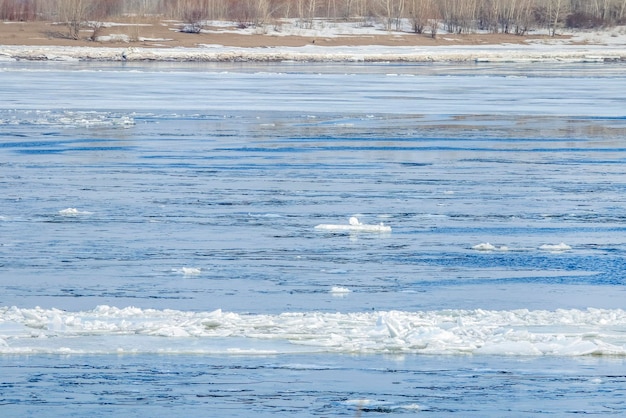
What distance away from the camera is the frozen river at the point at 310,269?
5145 millimetres

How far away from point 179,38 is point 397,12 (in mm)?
22016

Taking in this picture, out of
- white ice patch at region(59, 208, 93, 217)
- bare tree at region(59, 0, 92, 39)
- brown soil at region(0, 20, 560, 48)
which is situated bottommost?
brown soil at region(0, 20, 560, 48)

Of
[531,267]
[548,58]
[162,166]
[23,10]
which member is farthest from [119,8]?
[531,267]

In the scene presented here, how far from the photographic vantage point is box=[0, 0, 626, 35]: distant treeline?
68.8 meters

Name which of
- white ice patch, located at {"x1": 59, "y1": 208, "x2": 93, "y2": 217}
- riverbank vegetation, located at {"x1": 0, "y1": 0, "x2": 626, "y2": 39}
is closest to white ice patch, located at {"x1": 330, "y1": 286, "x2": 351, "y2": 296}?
white ice patch, located at {"x1": 59, "y1": 208, "x2": 93, "y2": 217}

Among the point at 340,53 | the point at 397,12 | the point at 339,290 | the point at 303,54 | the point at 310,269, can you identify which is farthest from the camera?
the point at 397,12

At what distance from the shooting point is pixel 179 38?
59094mm

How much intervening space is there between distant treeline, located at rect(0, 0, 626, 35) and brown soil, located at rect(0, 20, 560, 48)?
6.12ft

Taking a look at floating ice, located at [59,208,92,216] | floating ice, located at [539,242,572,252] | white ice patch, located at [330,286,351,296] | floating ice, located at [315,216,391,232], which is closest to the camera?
white ice patch, located at [330,286,351,296]

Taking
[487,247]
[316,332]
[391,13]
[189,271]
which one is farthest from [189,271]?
[391,13]

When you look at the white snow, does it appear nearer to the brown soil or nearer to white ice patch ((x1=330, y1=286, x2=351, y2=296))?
the brown soil

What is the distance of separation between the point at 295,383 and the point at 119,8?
7281cm

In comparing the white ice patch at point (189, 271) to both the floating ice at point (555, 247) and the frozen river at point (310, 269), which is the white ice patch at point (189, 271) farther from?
the floating ice at point (555, 247)

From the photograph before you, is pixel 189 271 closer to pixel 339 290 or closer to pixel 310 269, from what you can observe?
pixel 310 269
